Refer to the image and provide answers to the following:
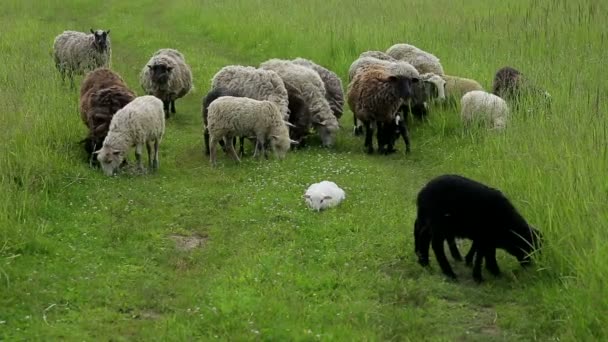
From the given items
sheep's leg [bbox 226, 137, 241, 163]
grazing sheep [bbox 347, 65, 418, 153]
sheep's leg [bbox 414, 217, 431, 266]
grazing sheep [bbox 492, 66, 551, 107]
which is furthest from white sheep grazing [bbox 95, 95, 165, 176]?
grazing sheep [bbox 492, 66, 551, 107]

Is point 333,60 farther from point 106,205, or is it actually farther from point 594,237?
point 594,237

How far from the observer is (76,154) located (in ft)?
38.3

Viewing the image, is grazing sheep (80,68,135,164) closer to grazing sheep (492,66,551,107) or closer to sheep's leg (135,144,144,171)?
sheep's leg (135,144,144,171)

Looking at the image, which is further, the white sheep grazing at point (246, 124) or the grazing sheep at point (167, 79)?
the grazing sheep at point (167, 79)

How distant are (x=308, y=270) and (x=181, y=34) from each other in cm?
1731

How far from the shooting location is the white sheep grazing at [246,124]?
40.0 ft

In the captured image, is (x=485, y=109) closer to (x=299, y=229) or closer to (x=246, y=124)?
(x=246, y=124)

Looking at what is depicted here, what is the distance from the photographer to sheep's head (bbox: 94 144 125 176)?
11.3 m

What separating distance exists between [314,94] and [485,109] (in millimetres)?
3340

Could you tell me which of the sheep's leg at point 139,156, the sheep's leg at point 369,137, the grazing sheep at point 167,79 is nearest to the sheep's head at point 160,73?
the grazing sheep at point 167,79

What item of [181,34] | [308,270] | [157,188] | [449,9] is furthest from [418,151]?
[181,34]

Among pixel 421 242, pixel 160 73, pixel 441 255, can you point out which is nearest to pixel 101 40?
pixel 160 73

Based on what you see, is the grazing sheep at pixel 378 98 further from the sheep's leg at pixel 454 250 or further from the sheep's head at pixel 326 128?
the sheep's leg at pixel 454 250

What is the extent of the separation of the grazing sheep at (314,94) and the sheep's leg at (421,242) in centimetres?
569
